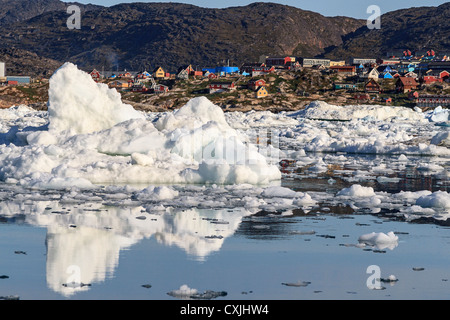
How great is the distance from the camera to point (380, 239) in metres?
14.0

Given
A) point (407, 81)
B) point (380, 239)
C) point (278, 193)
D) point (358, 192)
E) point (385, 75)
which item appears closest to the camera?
point (380, 239)

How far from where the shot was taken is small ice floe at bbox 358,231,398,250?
14000 mm

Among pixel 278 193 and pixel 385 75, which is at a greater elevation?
pixel 385 75

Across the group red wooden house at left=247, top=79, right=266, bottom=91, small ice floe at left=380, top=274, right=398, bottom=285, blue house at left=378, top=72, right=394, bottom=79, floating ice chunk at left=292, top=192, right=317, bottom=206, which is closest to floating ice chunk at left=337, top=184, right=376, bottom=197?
floating ice chunk at left=292, top=192, right=317, bottom=206

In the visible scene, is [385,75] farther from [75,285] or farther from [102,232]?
[75,285]

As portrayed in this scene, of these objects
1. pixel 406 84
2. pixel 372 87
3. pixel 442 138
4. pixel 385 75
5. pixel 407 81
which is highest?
pixel 385 75

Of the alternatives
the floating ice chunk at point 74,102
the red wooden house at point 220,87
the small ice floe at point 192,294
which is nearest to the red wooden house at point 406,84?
the red wooden house at point 220,87

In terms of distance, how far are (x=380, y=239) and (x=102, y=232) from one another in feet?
18.9

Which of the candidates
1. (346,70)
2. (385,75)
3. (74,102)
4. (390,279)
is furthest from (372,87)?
(390,279)

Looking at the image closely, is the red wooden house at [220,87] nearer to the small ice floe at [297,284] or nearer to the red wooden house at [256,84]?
the red wooden house at [256,84]

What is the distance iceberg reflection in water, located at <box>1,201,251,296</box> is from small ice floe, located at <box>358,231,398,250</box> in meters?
2.82

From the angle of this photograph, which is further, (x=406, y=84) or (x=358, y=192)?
(x=406, y=84)

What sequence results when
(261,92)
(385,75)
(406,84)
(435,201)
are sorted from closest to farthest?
1. (435,201)
2. (261,92)
3. (406,84)
4. (385,75)

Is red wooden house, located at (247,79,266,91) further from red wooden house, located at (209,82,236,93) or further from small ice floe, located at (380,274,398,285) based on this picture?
small ice floe, located at (380,274,398,285)
